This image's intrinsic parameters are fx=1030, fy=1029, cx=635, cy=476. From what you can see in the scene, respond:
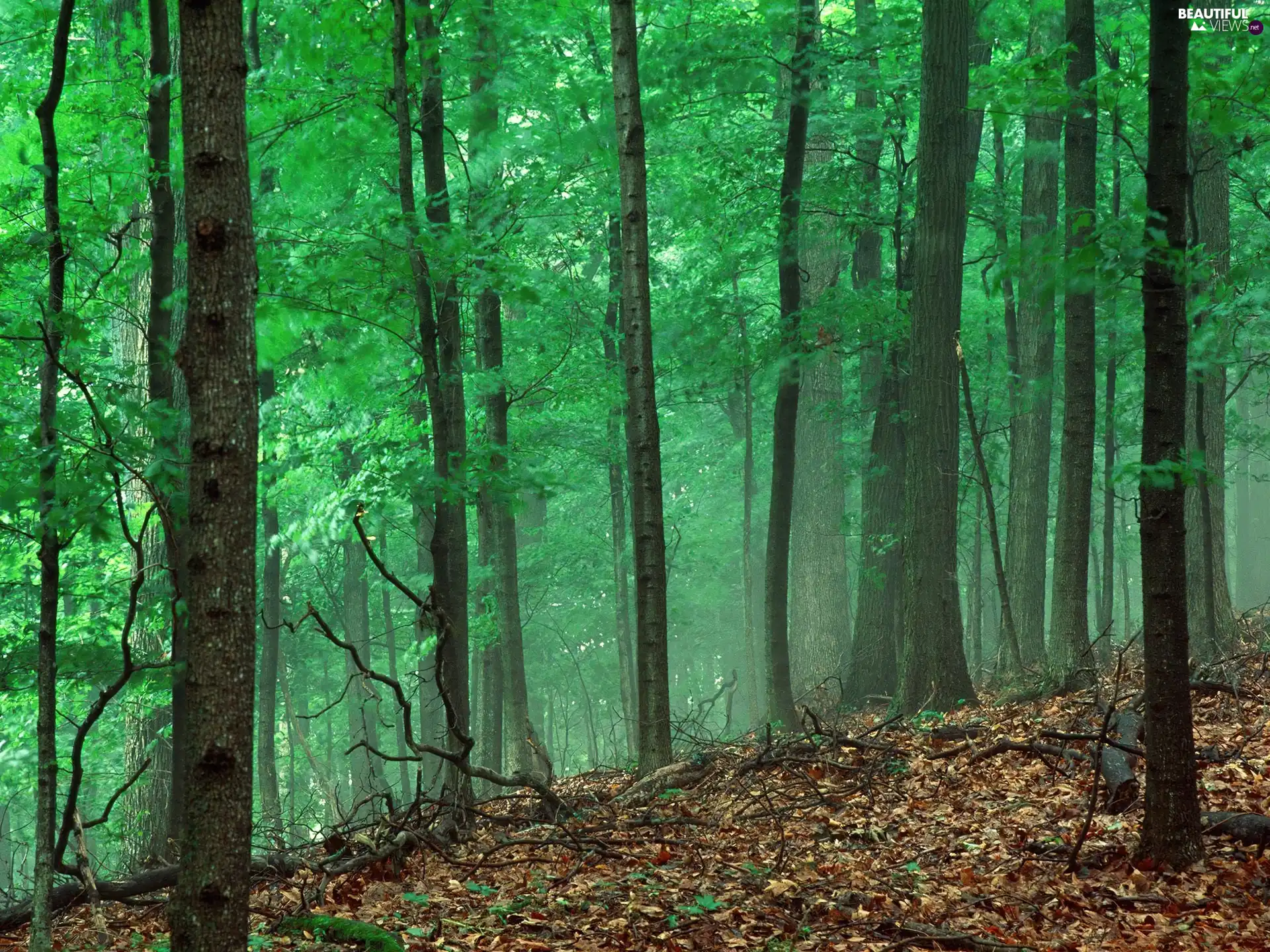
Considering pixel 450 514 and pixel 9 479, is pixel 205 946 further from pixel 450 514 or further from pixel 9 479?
pixel 450 514

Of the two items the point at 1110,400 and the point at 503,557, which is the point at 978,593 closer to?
the point at 1110,400

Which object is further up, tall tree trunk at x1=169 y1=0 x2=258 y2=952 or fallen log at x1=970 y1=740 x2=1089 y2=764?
tall tree trunk at x1=169 y1=0 x2=258 y2=952

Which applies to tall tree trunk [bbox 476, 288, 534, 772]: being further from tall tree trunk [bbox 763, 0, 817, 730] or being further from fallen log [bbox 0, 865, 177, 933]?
fallen log [bbox 0, 865, 177, 933]

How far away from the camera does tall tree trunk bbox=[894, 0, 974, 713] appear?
400 inches

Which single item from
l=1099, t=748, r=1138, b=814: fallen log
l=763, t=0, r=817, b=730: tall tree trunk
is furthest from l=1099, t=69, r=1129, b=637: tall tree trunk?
l=1099, t=748, r=1138, b=814: fallen log

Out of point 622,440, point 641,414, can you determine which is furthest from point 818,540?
point 641,414

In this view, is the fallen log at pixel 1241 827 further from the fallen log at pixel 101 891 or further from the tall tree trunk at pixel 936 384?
the fallen log at pixel 101 891

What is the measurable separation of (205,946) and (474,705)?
67.5 ft

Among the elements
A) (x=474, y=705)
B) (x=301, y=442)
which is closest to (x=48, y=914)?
(x=301, y=442)

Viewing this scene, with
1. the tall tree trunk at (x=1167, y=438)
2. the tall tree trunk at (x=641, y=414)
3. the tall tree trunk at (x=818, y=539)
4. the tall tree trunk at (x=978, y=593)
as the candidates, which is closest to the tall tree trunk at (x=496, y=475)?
the tall tree trunk at (x=641, y=414)

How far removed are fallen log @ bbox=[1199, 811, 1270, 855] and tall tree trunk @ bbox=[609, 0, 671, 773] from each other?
3774mm

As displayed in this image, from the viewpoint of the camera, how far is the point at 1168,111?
5109 millimetres

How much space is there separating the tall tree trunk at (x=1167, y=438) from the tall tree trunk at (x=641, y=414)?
3.74 metres

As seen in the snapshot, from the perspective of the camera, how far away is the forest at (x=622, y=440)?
190 inches
